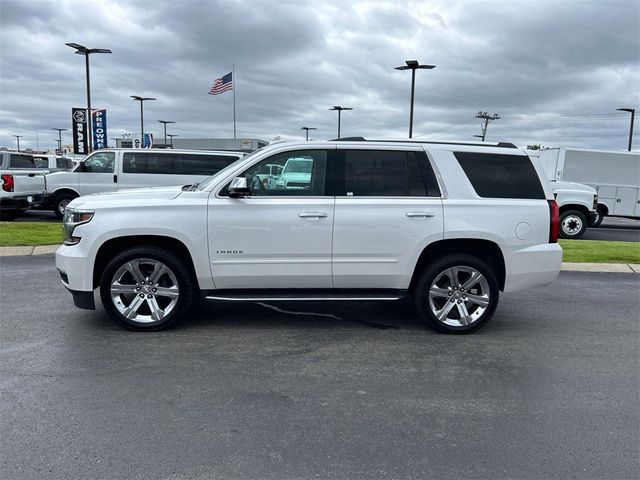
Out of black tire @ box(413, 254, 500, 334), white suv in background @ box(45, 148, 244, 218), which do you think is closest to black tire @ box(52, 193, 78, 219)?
white suv in background @ box(45, 148, 244, 218)

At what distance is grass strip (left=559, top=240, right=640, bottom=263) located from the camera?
9.58m

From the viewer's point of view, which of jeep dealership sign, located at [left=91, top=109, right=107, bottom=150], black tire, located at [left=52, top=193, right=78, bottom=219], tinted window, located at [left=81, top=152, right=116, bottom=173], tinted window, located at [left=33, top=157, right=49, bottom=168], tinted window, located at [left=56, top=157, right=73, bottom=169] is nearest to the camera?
tinted window, located at [left=81, top=152, right=116, bottom=173]

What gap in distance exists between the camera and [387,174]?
17.1 ft

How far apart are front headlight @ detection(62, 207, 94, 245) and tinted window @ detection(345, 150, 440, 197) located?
99.4 inches

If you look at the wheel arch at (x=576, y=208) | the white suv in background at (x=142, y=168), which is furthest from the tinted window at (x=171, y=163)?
the wheel arch at (x=576, y=208)

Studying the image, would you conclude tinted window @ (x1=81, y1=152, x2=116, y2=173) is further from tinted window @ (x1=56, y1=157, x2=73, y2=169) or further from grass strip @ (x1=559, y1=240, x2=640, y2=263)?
grass strip @ (x1=559, y1=240, x2=640, y2=263)

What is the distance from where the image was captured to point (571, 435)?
3324mm

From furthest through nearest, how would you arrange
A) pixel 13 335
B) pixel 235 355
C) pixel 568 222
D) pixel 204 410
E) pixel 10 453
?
pixel 568 222
pixel 13 335
pixel 235 355
pixel 204 410
pixel 10 453

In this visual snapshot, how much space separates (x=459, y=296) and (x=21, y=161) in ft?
51.6

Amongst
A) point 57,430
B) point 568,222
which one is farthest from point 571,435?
point 568,222

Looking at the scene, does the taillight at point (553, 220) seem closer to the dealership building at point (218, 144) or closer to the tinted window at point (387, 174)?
the tinted window at point (387, 174)

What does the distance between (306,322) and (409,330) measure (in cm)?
110

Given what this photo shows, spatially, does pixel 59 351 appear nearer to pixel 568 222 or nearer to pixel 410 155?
pixel 410 155

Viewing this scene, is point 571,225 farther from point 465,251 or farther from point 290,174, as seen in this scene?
point 290,174
